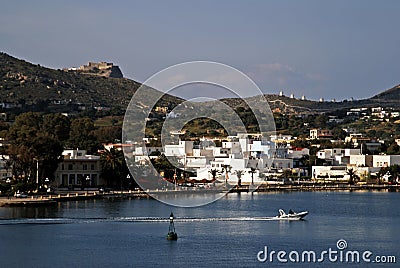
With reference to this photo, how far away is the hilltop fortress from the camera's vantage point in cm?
16300

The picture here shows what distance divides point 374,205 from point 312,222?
492 inches

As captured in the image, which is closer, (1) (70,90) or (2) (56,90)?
(2) (56,90)

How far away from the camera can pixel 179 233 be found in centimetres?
3759

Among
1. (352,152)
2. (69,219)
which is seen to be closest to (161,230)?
(69,219)

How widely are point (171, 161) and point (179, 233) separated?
40530 mm

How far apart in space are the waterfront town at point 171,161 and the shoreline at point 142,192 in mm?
1490

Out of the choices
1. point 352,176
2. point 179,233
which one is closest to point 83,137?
point 352,176

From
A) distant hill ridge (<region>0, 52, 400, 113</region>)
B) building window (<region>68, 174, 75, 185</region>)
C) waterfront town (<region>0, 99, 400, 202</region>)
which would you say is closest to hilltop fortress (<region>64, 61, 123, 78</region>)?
distant hill ridge (<region>0, 52, 400, 113</region>)

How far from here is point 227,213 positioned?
48094 mm

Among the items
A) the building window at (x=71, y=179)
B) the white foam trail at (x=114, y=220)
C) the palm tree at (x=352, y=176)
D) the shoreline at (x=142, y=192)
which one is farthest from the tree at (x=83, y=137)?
the white foam trail at (x=114, y=220)

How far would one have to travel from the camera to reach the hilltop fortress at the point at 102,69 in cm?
16300

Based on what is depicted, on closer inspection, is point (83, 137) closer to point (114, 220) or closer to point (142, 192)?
point (142, 192)

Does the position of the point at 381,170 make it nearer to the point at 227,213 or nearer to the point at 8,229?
the point at 227,213

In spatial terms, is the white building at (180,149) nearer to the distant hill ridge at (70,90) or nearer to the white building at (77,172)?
the distant hill ridge at (70,90)
